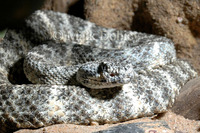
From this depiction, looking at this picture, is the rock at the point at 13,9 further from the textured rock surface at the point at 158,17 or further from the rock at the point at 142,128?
the textured rock surface at the point at 158,17

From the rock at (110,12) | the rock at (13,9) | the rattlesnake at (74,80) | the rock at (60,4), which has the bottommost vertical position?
the rattlesnake at (74,80)

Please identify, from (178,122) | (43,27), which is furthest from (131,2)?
(178,122)

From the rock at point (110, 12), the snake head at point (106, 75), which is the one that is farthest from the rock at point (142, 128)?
the rock at point (110, 12)

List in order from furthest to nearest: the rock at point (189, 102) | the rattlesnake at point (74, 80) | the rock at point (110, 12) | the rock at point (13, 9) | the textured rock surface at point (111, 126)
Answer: the rock at point (110, 12)
the rock at point (189, 102)
the rattlesnake at point (74, 80)
the textured rock surface at point (111, 126)
the rock at point (13, 9)

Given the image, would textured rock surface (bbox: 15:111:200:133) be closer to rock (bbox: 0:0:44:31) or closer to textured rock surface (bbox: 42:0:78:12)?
rock (bbox: 0:0:44:31)

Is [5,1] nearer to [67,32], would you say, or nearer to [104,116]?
[104,116]

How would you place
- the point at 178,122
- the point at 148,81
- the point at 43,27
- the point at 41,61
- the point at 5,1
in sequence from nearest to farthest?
the point at 5,1 < the point at 178,122 < the point at 148,81 < the point at 41,61 < the point at 43,27

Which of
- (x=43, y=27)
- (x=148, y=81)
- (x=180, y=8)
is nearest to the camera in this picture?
(x=148, y=81)

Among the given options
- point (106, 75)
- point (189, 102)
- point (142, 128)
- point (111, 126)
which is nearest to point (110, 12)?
point (106, 75)
